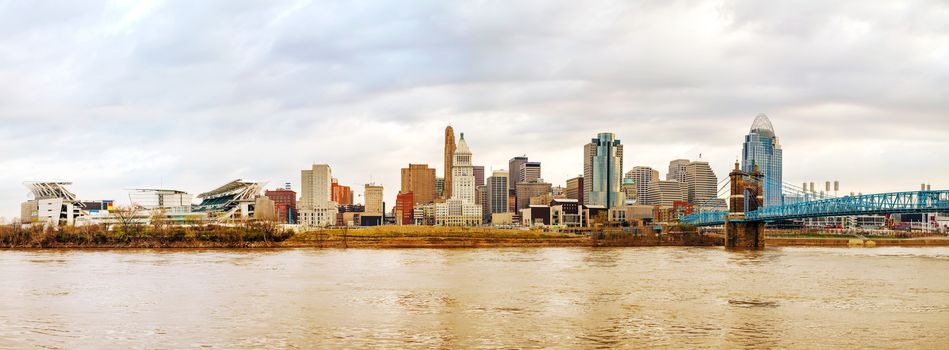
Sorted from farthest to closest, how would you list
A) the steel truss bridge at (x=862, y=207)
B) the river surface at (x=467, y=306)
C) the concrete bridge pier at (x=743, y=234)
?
1. the concrete bridge pier at (x=743, y=234)
2. the steel truss bridge at (x=862, y=207)
3. the river surface at (x=467, y=306)

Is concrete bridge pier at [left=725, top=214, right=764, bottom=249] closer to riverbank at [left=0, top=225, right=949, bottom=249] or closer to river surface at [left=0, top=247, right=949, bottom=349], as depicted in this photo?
riverbank at [left=0, top=225, right=949, bottom=249]

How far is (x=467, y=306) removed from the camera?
3691 cm

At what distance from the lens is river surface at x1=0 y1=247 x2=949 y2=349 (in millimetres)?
28125

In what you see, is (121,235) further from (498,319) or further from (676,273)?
(498,319)

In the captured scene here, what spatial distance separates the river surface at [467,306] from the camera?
1107 inches

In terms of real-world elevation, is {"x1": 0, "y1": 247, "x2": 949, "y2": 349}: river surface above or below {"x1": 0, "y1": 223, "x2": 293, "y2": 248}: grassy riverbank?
below

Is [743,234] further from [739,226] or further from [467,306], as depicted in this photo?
[467,306]

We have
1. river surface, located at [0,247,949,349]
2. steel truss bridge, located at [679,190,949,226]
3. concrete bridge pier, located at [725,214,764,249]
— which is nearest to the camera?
river surface, located at [0,247,949,349]

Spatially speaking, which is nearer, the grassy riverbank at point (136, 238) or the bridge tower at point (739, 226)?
the grassy riverbank at point (136, 238)

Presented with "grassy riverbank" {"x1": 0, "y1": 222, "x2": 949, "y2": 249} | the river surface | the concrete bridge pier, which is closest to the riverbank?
"grassy riverbank" {"x1": 0, "y1": 222, "x2": 949, "y2": 249}

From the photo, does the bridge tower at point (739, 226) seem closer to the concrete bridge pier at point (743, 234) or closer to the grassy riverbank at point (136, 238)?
the concrete bridge pier at point (743, 234)

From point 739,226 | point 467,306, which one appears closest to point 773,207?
point 739,226

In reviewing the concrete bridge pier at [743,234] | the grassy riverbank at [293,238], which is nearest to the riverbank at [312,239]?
the grassy riverbank at [293,238]

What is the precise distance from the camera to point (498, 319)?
32.8 metres
